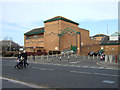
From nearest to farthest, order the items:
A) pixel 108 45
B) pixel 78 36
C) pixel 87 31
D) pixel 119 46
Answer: pixel 119 46
pixel 108 45
pixel 78 36
pixel 87 31

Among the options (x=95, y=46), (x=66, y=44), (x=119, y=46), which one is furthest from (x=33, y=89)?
(x=95, y=46)

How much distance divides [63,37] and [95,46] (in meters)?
14.3

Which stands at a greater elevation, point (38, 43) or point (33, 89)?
point (38, 43)

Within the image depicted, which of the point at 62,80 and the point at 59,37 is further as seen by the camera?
the point at 59,37

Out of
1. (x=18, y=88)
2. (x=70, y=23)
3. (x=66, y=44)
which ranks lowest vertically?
(x=18, y=88)

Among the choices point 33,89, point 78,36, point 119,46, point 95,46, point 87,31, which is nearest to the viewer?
point 33,89

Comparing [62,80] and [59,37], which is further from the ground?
[59,37]

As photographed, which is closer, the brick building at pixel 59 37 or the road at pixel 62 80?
the road at pixel 62 80

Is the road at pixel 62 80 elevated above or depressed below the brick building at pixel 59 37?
below

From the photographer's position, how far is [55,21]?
53875mm

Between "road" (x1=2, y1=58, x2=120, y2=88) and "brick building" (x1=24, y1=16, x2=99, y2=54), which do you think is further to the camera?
"brick building" (x1=24, y1=16, x2=99, y2=54)

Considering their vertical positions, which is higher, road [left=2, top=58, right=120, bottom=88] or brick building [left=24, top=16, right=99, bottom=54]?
brick building [left=24, top=16, right=99, bottom=54]

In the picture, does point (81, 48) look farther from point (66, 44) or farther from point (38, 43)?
point (38, 43)

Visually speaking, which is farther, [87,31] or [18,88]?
[87,31]
